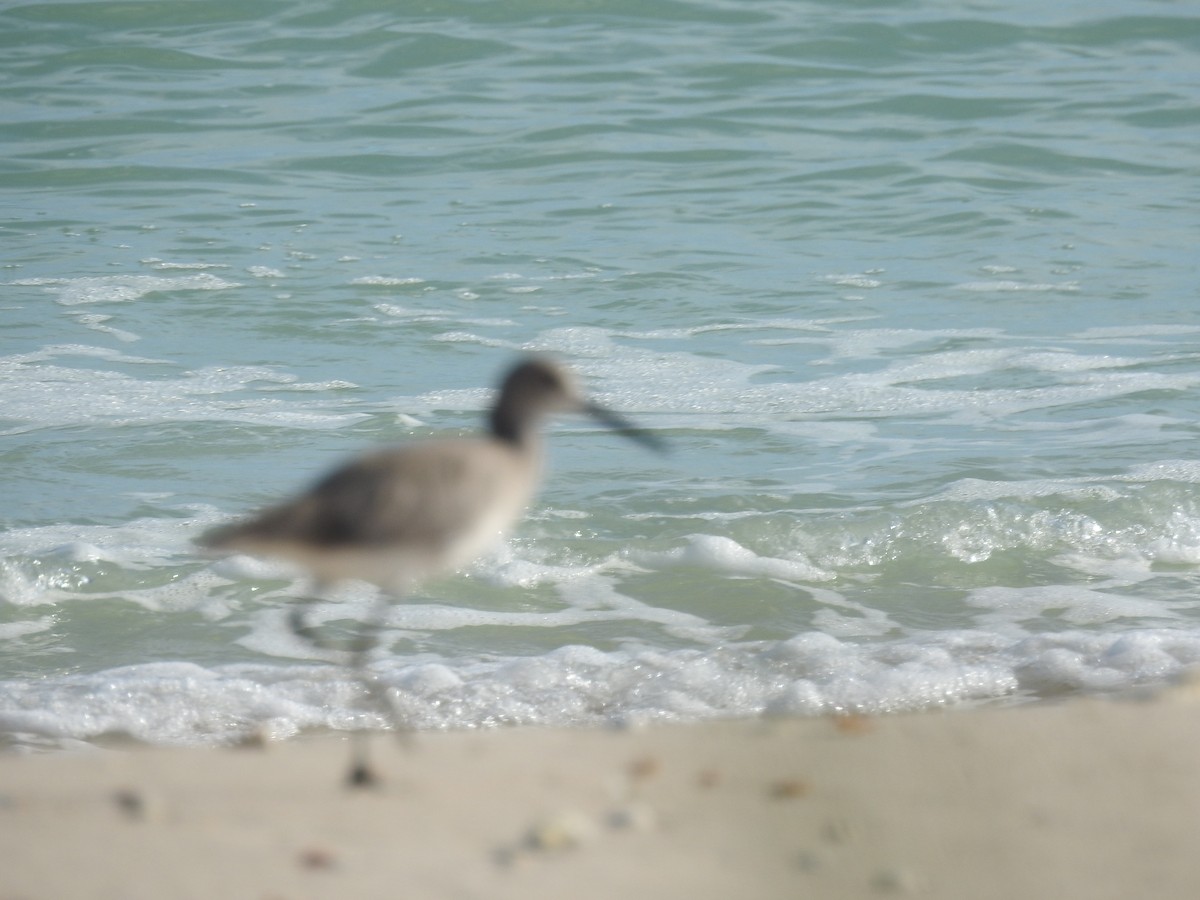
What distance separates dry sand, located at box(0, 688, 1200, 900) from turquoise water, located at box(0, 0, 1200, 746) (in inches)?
25.7

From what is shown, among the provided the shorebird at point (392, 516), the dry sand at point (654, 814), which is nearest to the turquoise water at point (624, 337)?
the dry sand at point (654, 814)

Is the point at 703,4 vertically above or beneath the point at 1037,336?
above

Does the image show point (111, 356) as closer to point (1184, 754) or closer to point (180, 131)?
point (180, 131)

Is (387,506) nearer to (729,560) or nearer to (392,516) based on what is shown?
(392,516)

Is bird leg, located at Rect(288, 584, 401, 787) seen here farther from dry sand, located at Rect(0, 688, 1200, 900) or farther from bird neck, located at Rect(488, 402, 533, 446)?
bird neck, located at Rect(488, 402, 533, 446)

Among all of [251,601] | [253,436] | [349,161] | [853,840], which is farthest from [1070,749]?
[349,161]

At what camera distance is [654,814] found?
3.55 metres

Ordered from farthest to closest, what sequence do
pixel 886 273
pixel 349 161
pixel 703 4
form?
pixel 703 4 → pixel 349 161 → pixel 886 273

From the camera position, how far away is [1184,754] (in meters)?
3.88

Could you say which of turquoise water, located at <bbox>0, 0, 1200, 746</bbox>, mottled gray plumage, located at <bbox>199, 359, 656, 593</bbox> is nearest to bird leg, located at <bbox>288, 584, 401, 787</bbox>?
mottled gray plumage, located at <bbox>199, 359, 656, 593</bbox>

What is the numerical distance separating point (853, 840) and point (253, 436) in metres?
4.89

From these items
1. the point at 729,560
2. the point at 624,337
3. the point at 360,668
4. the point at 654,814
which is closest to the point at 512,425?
the point at 360,668

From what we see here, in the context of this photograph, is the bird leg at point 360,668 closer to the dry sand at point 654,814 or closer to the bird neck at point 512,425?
the dry sand at point 654,814

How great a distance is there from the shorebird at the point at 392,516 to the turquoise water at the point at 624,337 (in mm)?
1107
